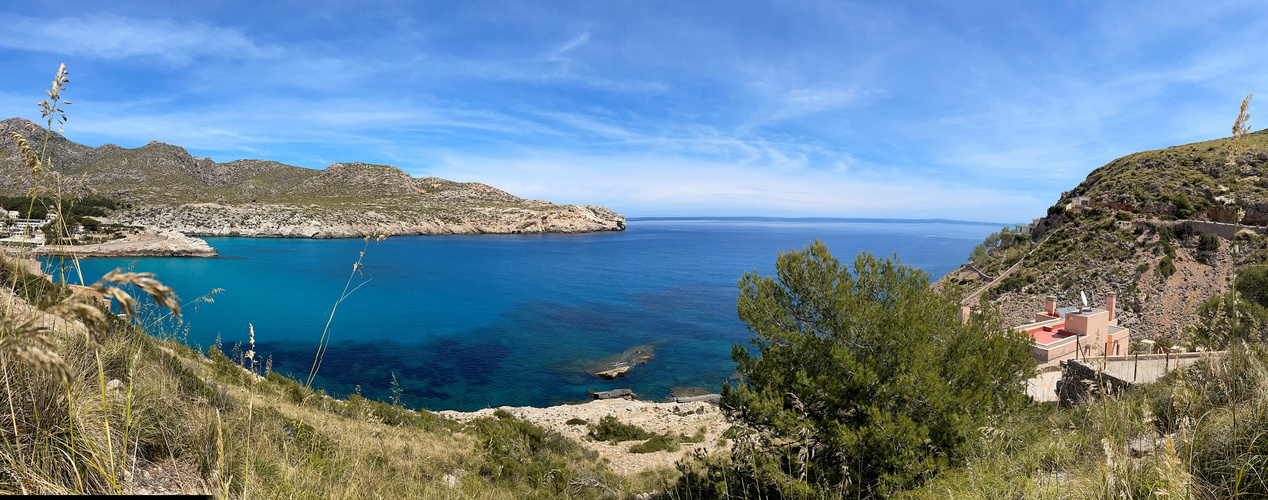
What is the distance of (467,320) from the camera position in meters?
36.2

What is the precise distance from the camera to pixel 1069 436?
171 inches

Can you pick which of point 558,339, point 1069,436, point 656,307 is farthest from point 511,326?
point 1069,436

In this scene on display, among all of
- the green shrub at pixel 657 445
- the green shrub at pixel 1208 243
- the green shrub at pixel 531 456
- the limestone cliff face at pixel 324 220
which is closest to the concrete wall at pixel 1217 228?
the green shrub at pixel 1208 243

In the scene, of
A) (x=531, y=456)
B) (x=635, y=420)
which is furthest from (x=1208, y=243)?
(x=531, y=456)

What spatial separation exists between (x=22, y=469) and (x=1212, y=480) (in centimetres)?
615

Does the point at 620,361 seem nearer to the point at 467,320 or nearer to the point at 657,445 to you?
the point at 657,445

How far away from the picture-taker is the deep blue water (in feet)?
78.4

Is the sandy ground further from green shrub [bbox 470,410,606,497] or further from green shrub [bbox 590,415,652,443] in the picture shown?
green shrub [bbox 470,410,606,497]

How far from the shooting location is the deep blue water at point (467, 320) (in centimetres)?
2389

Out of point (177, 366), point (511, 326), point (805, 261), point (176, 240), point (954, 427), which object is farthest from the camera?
point (176, 240)

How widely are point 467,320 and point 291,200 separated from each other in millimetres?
88528

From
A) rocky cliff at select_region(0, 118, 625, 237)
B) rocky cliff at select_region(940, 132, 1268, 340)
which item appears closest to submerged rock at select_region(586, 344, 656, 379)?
rocky cliff at select_region(940, 132, 1268, 340)

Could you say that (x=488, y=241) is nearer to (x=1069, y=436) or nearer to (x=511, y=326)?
(x=511, y=326)

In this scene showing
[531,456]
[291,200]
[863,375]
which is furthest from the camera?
[291,200]
